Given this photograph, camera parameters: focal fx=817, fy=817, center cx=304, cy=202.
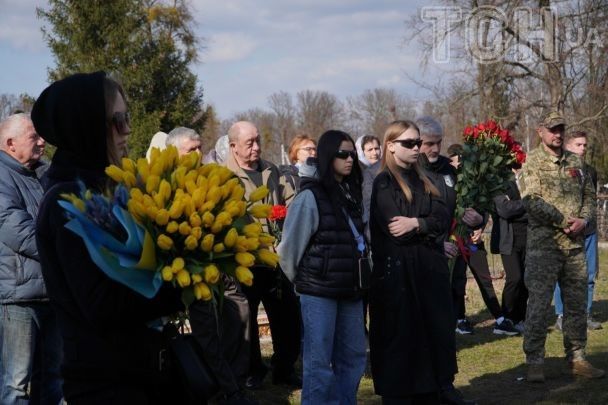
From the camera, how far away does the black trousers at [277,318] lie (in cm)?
735

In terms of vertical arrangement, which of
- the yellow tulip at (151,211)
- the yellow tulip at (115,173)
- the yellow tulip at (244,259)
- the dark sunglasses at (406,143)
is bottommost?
the yellow tulip at (244,259)

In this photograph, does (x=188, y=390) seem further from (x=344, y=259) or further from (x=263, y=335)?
(x=263, y=335)

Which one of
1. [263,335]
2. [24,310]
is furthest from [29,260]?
[263,335]

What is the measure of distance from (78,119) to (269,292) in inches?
196

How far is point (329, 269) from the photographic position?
5523mm

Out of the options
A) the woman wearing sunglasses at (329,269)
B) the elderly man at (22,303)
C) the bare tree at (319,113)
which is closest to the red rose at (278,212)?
the woman wearing sunglasses at (329,269)

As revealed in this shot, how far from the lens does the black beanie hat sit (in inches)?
102

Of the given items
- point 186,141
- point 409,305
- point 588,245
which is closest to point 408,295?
point 409,305

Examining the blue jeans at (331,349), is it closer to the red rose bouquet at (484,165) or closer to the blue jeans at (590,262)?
the red rose bouquet at (484,165)

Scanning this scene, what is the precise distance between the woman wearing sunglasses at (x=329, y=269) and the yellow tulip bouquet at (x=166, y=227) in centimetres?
292

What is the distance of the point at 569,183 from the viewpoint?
7227 millimetres

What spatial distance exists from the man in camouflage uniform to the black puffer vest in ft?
7.49

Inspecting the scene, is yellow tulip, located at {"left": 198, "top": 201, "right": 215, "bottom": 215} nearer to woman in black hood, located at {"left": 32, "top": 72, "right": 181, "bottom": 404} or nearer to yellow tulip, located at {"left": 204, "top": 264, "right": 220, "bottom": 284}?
yellow tulip, located at {"left": 204, "top": 264, "right": 220, "bottom": 284}

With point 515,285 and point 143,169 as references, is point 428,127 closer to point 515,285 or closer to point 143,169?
point 515,285
